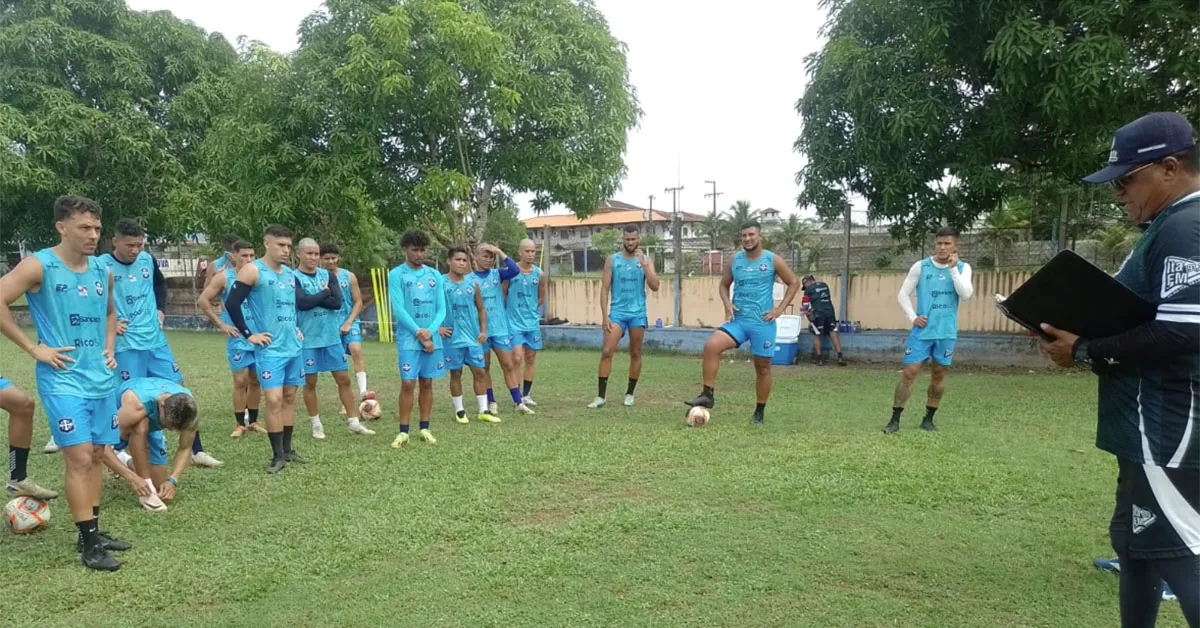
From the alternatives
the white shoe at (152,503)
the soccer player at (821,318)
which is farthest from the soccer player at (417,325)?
the soccer player at (821,318)

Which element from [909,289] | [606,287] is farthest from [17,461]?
[909,289]

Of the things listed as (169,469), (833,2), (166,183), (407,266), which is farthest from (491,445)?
(166,183)

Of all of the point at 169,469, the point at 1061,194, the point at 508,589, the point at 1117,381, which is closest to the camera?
the point at 1117,381

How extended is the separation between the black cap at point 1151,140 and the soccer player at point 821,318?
10.5 meters

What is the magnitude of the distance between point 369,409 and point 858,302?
9.08 meters

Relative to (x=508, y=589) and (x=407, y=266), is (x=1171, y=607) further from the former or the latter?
(x=407, y=266)

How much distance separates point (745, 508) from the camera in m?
4.91

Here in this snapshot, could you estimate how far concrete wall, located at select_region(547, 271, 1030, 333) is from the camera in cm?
1243

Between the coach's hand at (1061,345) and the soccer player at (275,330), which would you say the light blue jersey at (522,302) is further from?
the coach's hand at (1061,345)

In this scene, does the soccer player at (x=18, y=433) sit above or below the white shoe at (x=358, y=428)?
above

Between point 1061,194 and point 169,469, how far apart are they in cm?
1253

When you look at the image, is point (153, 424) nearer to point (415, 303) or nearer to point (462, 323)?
point (415, 303)

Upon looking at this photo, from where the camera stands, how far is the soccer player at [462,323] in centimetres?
788

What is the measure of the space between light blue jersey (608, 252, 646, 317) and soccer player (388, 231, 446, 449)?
7.84 feet
